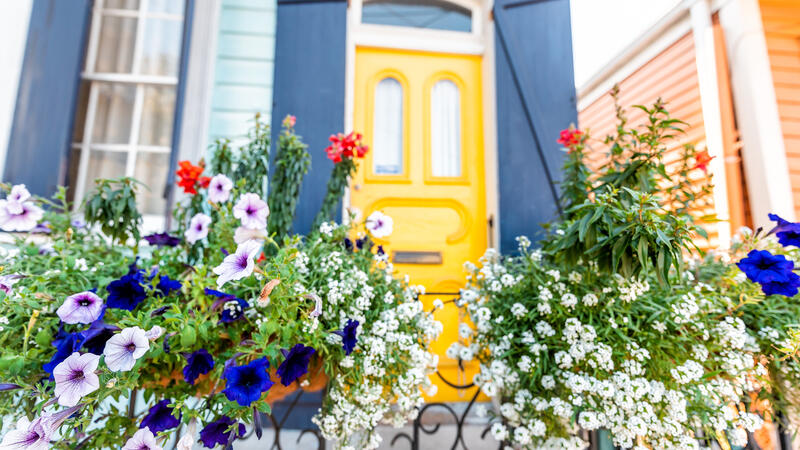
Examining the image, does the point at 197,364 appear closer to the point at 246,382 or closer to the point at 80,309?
the point at 246,382

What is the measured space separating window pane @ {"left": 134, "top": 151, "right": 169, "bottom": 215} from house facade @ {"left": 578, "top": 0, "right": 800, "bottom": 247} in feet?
11.3

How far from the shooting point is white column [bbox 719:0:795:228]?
2699 millimetres

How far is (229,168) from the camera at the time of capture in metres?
1.85

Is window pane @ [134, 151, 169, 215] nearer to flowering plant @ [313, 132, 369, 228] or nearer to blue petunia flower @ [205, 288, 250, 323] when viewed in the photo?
flowering plant @ [313, 132, 369, 228]

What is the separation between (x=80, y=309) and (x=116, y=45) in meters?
2.33

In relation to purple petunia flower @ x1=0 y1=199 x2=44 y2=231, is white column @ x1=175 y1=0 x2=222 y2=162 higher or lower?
higher

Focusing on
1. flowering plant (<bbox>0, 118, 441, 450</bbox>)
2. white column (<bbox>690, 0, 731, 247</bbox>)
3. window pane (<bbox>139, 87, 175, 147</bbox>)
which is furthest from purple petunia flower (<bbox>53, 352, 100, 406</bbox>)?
white column (<bbox>690, 0, 731, 247</bbox>)

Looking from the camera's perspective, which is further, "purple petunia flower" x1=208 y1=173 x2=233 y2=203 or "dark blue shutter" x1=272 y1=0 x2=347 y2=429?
"dark blue shutter" x1=272 y1=0 x2=347 y2=429

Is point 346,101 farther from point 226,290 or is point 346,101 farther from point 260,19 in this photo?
point 226,290

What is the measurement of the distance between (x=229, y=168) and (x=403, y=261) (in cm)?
128

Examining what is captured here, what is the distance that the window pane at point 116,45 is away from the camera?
97.5 inches

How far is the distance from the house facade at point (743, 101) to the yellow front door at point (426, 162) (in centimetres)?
148

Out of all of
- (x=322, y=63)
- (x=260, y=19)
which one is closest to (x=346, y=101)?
(x=322, y=63)

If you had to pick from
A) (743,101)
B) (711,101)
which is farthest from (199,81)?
(743,101)
